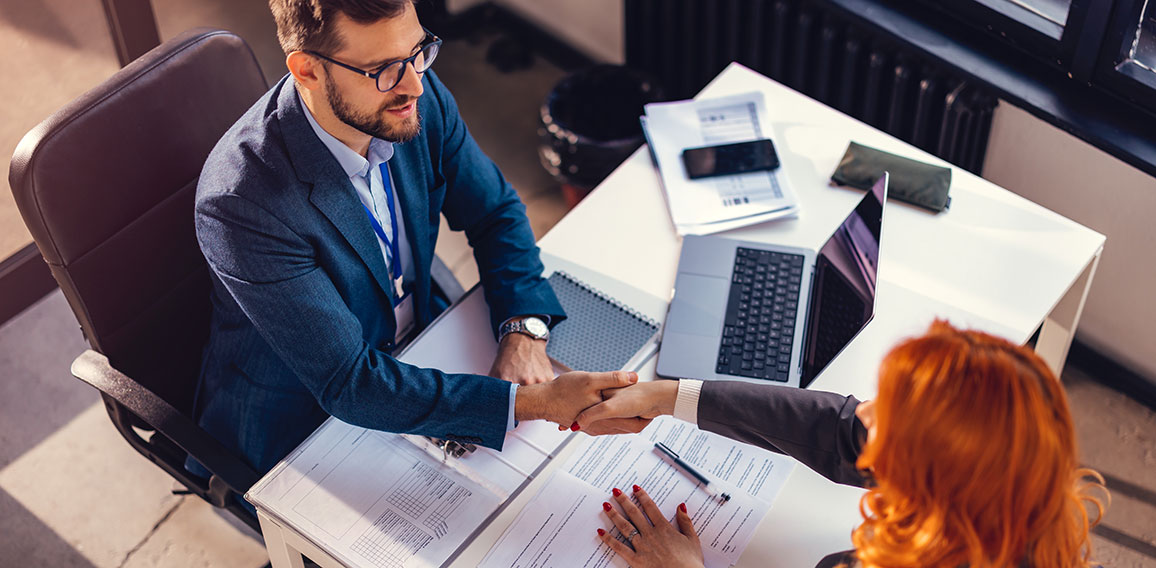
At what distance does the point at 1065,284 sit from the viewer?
1860 mm

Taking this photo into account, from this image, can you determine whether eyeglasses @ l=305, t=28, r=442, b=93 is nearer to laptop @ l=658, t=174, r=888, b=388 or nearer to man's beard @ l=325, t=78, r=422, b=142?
man's beard @ l=325, t=78, r=422, b=142

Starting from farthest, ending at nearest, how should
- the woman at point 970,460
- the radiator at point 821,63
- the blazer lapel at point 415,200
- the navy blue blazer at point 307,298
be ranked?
the radiator at point 821,63 → the blazer lapel at point 415,200 → the navy blue blazer at point 307,298 → the woman at point 970,460

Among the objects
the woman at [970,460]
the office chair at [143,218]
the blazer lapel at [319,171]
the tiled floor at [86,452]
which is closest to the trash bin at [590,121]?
the tiled floor at [86,452]

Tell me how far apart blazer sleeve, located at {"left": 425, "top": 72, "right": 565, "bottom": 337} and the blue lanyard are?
0.14m

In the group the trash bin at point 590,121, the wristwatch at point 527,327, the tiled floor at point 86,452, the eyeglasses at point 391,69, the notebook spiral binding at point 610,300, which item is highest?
the eyeglasses at point 391,69

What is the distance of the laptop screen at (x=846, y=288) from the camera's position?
5.54 feet

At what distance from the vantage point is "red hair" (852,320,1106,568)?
110 cm

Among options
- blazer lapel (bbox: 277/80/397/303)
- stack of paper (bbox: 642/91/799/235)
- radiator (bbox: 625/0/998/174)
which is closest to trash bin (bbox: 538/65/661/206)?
radiator (bbox: 625/0/998/174)

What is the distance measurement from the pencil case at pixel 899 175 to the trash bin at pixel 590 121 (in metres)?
0.99

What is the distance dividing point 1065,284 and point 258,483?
1.45 metres

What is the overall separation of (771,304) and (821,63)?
1245 millimetres

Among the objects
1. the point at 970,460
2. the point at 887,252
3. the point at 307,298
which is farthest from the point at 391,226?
the point at 970,460

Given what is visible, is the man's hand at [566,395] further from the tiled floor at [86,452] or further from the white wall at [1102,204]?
→ the white wall at [1102,204]

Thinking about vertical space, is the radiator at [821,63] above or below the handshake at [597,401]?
below
